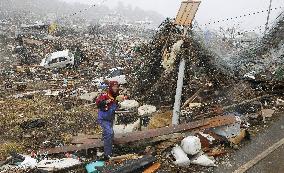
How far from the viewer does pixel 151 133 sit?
811 centimetres

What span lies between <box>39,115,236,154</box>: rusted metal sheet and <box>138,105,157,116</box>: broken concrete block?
176cm

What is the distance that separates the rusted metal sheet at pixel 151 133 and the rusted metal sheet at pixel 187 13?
305 cm

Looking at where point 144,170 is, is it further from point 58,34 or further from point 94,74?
point 58,34

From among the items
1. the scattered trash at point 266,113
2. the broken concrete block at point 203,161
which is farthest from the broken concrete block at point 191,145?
the scattered trash at point 266,113

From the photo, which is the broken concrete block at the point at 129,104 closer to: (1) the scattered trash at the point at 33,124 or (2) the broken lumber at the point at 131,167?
(1) the scattered trash at the point at 33,124

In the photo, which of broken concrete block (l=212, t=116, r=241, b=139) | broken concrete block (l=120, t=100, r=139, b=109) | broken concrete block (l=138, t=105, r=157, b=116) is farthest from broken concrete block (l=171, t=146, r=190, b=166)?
broken concrete block (l=120, t=100, r=139, b=109)

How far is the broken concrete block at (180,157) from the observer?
7.28 m

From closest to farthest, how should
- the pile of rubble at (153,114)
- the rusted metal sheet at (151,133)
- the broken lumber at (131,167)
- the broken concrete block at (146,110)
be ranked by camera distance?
the broken lumber at (131,167)
the pile of rubble at (153,114)
the rusted metal sheet at (151,133)
the broken concrete block at (146,110)

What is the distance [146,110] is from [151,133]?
6.86 feet

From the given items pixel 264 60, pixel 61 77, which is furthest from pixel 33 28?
pixel 264 60

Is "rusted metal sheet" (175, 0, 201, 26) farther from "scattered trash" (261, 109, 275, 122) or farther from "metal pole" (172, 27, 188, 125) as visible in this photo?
"scattered trash" (261, 109, 275, 122)

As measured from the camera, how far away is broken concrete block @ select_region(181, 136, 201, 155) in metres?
7.44

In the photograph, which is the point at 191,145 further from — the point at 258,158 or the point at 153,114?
the point at 153,114

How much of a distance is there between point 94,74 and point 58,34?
1714cm
